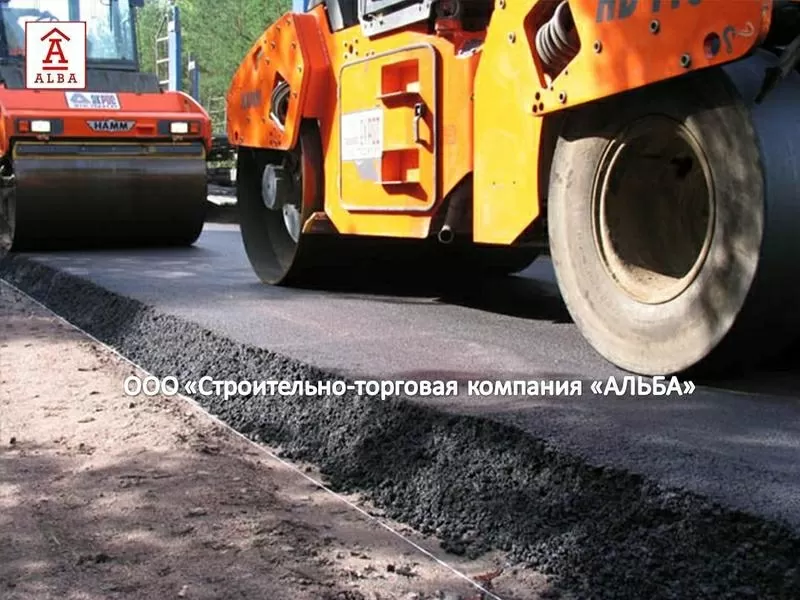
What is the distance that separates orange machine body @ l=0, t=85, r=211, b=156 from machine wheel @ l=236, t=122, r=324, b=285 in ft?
8.86

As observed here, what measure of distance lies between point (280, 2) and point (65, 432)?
95.4 feet

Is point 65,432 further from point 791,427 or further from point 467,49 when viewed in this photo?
point 791,427

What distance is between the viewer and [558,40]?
372 cm

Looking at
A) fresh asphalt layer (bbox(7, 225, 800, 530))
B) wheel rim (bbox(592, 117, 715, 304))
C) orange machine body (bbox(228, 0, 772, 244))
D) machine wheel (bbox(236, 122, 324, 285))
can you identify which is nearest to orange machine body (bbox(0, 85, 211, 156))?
fresh asphalt layer (bbox(7, 225, 800, 530))

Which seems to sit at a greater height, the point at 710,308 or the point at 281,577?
the point at 710,308

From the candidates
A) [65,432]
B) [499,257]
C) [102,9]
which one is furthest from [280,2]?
[65,432]

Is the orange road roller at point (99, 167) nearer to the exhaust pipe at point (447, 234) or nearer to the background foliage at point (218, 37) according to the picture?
the exhaust pipe at point (447, 234)

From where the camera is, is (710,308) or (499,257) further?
(499,257)

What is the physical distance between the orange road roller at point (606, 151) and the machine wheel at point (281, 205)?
0.28m

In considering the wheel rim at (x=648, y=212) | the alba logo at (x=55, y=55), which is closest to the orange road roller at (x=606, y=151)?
the wheel rim at (x=648, y=212)

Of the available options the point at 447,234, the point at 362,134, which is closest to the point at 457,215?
the point at 447,234

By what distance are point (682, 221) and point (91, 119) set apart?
6635 millimetres

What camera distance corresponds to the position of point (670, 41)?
3.16m

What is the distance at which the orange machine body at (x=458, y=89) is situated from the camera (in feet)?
10.5
